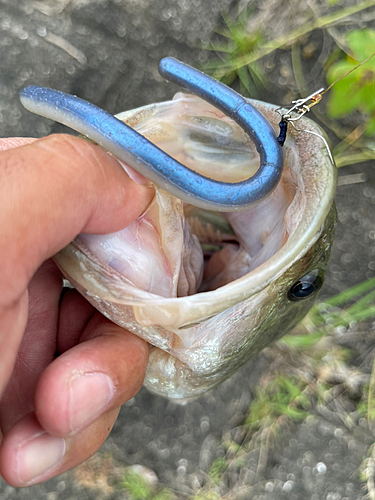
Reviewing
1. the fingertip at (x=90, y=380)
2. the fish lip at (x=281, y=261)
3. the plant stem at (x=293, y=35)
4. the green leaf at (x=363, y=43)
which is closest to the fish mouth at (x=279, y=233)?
the fish lip at (x=281, y=261)

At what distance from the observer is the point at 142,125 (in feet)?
3.49

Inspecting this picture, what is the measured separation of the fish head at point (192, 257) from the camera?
0.93 meters

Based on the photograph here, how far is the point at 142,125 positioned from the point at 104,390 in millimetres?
660

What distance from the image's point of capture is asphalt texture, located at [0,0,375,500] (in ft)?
6.95

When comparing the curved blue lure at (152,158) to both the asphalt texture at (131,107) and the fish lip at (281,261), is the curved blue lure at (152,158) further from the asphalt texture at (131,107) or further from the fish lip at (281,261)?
the asphalt texture at (131,107)

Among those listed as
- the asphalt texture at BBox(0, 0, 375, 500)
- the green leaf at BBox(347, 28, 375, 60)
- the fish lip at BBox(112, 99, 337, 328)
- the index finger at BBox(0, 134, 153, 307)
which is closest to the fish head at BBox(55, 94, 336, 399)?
the fish lip at BBox(112, 99, 337, 328)

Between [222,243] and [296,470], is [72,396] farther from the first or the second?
[296,470]

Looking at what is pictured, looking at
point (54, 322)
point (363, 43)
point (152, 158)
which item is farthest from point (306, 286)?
point (363, 43)

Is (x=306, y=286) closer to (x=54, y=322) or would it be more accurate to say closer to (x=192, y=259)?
(x=192, y=259)

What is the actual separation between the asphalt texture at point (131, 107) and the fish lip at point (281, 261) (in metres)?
1.34

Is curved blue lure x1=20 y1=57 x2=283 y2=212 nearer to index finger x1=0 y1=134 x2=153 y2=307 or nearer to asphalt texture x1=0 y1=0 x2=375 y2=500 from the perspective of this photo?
index finger x1=0 y1=134 x2=153 y2=307

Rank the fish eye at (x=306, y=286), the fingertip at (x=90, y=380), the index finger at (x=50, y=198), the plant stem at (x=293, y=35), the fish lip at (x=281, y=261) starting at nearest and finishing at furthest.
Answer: the index finger at (x=50, y=198) < the fish lip at (x=281, y=261) < the fingertip at (x=90, y=380) < the fish eye at (x=306, y=286) < the plant stem at (x=293, y=35)

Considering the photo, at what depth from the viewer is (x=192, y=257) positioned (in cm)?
134

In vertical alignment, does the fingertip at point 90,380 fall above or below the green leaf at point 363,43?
below
